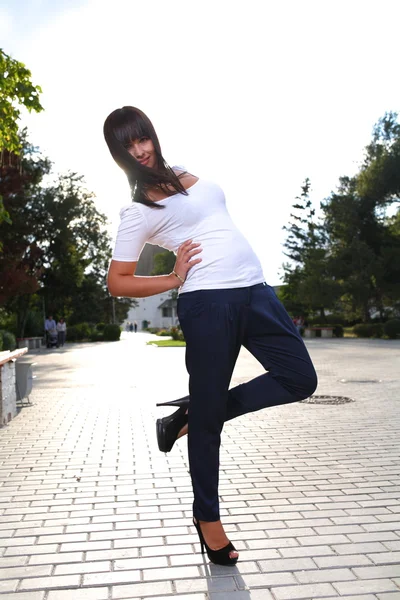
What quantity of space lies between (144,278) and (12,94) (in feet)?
26.3

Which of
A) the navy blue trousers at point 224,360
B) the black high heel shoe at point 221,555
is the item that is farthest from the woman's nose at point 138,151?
the black high heel shoe at point 221,555

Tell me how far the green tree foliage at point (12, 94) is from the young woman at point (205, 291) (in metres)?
6.98

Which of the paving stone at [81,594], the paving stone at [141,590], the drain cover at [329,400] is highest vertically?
the drain cover at [329,400]

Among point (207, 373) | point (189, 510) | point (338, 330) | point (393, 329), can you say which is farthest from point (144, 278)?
point (338, 330)

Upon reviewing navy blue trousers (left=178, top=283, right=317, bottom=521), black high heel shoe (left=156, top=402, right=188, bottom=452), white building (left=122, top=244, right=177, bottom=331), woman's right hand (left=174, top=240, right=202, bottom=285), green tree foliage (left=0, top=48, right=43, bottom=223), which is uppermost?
white building (left=122, top=244, right=177, bottom=331)

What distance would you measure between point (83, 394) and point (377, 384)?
5.21 meters

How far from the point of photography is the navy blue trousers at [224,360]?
2.98 metres

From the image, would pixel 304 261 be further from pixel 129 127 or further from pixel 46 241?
pixel 129 127

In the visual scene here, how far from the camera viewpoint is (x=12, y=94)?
10109 millimetres

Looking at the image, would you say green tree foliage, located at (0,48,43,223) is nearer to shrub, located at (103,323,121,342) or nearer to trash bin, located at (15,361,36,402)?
trash bin, located at (15,361,36,402)

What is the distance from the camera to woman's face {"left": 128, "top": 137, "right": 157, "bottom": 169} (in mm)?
3080

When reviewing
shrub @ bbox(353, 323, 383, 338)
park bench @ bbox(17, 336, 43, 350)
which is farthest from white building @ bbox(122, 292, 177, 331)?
park bench @ bbox(17, 336, 43, 350)

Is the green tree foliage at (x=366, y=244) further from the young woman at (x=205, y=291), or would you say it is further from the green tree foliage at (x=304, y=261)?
the young woman at (x=205, y=291)

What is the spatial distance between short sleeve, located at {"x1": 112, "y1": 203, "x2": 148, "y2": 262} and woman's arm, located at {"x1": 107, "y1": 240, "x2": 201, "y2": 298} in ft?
0.11
